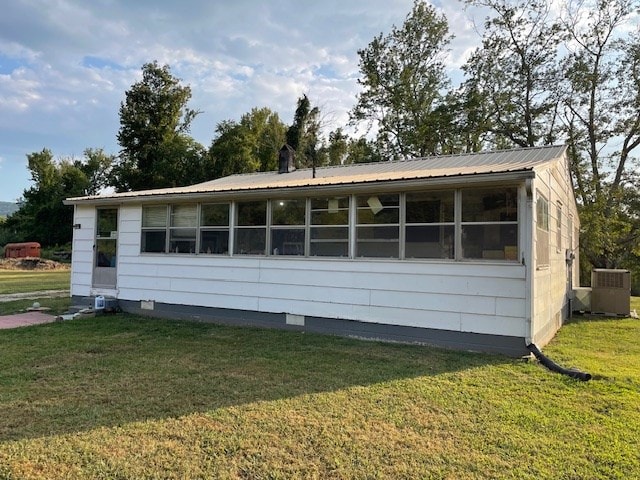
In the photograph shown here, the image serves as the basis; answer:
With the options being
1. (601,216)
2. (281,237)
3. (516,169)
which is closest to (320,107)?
(601,216)

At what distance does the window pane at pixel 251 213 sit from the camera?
7.88m

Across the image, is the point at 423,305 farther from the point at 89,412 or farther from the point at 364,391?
the point at 89,412

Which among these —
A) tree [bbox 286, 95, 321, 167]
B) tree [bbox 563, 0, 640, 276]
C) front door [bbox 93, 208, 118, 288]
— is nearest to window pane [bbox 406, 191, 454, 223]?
front door [bbox 93, 208, 118, 288]

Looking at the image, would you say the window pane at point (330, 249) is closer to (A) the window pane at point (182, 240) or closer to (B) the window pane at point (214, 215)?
(B) the window pane at point (214, 215)

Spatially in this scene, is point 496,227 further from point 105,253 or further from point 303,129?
point 303,129

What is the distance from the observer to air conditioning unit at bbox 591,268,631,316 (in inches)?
410

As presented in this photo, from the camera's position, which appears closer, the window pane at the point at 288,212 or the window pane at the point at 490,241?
the window pane at the point at 490,241

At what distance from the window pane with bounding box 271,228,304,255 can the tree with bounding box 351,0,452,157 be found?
54.0 ft

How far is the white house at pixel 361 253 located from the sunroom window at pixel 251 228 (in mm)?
23

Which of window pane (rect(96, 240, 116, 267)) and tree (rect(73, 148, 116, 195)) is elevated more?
tree (rect(73, 148, 116, 195))

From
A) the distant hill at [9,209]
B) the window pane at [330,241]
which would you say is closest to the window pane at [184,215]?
the window pane at [330,241]

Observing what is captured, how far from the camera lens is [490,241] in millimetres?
5980

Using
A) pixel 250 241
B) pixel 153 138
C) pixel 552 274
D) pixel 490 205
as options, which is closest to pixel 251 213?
pixel 250 241

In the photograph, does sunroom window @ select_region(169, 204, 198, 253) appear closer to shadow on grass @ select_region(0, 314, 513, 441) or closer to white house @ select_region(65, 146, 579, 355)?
white house @ select_region(65, 146, 579, 355)
